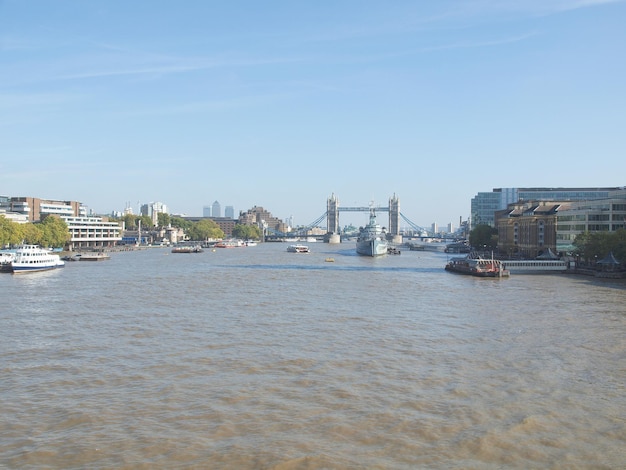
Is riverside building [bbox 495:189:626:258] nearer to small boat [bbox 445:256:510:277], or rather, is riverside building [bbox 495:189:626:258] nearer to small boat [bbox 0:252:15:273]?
small boat [bbox 445:256:510:277]

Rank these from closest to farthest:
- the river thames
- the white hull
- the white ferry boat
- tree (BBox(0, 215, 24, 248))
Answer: the river thames < the white ferry boat < tree (BBox(0, 215, 24, 248)) < the white hull

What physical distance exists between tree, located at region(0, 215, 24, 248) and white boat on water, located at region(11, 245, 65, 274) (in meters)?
23.3

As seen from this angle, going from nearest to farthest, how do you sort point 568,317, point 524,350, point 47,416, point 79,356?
point 47,416
point 79,356
point 524,350
point 568,317

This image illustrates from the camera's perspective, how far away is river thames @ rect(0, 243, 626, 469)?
13.9 m

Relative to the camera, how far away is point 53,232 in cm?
10725

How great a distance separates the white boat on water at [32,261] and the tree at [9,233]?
23264 mm

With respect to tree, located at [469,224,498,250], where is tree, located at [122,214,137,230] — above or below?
above

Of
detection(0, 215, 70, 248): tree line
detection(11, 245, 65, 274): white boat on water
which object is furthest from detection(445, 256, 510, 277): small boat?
detection(0, 215, 70, 248): tree line

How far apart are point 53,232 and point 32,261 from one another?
4702 cm

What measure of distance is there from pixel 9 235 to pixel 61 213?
5594 centimetres

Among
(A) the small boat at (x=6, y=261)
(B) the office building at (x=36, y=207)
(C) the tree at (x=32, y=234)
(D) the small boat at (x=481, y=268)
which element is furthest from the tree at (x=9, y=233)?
(D) the small boat at (x=481, y=268)

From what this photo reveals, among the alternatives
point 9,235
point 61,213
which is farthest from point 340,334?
point 61,213

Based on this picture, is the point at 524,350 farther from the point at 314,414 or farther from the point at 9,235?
the point at 9,235

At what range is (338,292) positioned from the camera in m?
45.8
